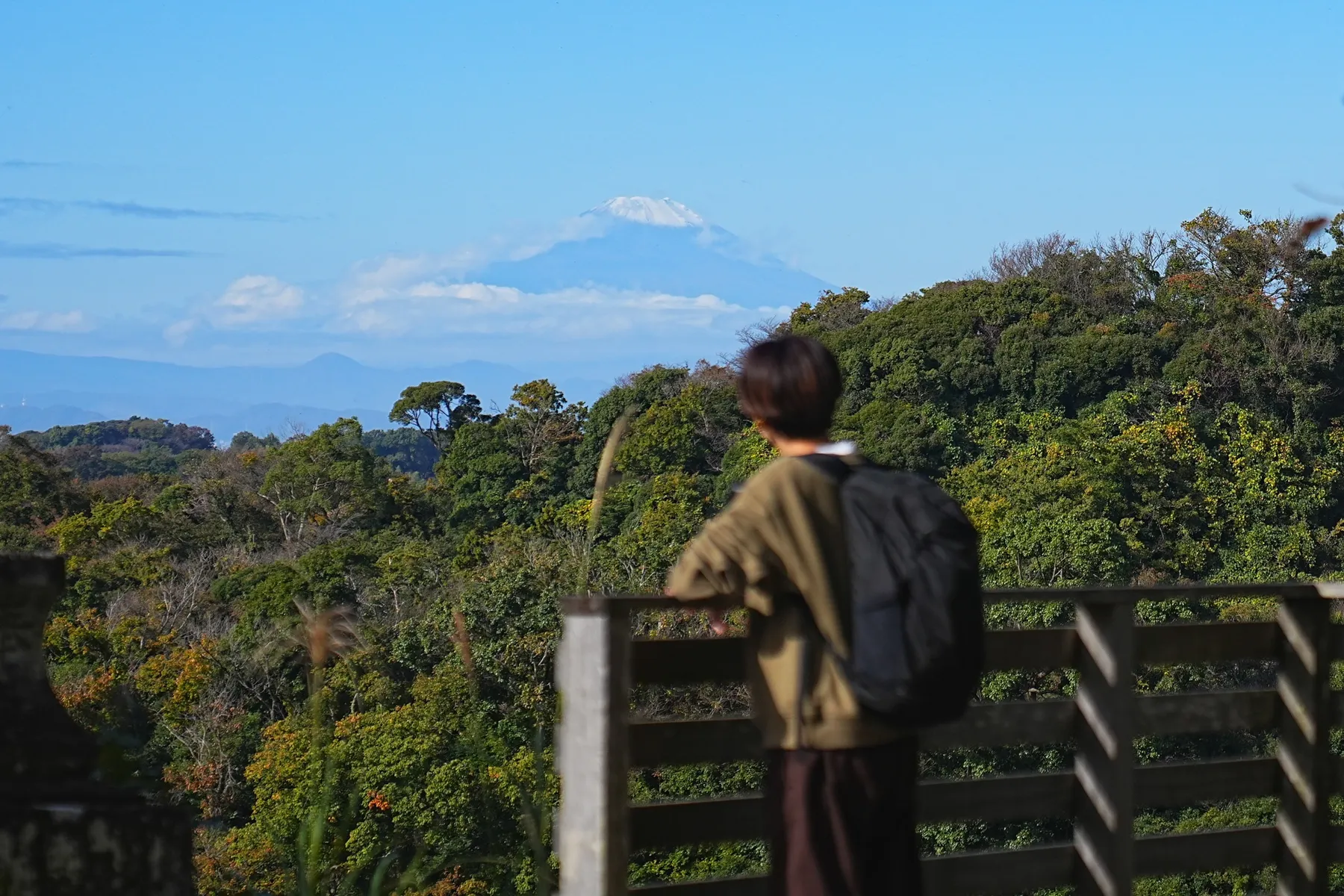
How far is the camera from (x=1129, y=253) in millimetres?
50406

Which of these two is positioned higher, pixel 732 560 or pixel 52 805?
pixel 732 560

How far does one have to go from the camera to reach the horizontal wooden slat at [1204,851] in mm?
2709

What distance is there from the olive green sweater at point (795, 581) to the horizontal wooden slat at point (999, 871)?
55 cm

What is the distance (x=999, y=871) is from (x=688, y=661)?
2.32 feet

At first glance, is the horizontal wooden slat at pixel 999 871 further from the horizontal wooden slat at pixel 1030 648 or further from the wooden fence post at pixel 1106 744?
the horizontal wooden slat at pixel 1030 648

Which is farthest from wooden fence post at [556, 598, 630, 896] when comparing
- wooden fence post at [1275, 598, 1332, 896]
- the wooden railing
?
wooden fence post at [1275, 598, 1332, 896]

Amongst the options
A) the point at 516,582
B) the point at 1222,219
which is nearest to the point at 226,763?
the point at 516,582

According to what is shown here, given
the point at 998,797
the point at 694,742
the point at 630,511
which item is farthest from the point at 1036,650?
the point at 630,511

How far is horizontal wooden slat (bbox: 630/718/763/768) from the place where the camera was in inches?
87.1

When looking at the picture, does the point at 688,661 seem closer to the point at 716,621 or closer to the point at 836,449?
the point at 716,621

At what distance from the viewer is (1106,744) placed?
2588 mm

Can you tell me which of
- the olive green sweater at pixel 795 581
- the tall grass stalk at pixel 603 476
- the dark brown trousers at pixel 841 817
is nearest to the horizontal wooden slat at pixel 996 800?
the dark brown trousers at pixel 841 817

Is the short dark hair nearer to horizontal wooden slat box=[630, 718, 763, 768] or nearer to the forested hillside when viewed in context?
horizontal wooden slat box=[630, 718, 763, 768]

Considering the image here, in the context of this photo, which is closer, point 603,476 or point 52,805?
point 52,805
